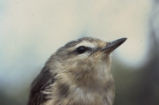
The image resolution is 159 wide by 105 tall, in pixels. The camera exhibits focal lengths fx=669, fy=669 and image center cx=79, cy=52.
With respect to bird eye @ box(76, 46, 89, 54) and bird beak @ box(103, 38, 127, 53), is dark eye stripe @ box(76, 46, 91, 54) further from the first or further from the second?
bird beak @ box(103, 38, 127, 53)

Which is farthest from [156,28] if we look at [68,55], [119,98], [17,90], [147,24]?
[68,55]

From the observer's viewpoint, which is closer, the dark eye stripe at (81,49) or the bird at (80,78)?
the bird at (80,78)

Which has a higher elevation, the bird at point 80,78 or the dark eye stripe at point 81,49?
the dark eye stripe at point 81,49

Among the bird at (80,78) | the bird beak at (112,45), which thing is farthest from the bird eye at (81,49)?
the bird beak at (112,45)

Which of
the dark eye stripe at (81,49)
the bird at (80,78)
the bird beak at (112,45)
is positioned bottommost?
the bird at (80,78)

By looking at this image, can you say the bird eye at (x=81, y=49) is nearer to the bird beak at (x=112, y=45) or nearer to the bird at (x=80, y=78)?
the bird at (x=80, y=78)

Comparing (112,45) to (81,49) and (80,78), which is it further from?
(80,78)

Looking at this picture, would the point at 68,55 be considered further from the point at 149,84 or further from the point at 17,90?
the point at 17,90

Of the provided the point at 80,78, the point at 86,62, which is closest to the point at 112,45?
the point at 86,62
